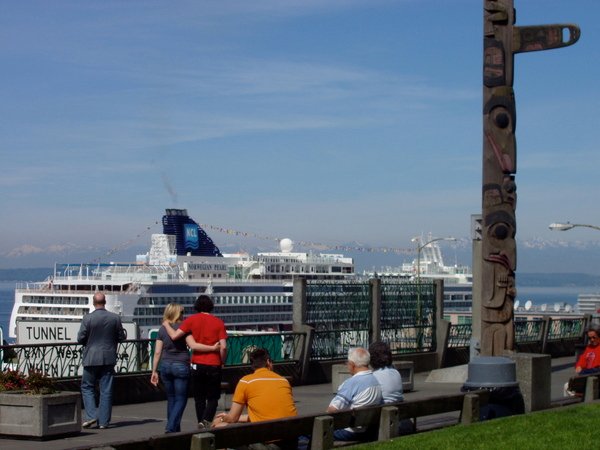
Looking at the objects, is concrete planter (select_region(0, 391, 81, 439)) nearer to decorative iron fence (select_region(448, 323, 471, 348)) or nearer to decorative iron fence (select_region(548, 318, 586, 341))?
decorative iron fence (select_region(448, 323, 471, 348))

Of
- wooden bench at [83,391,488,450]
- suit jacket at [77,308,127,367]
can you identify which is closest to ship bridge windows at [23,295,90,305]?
suit jacket at [77,308,127,367]

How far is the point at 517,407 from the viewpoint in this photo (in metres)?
15.0

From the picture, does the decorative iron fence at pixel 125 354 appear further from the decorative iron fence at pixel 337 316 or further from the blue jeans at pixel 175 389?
the blue jeans at pixel 175 389

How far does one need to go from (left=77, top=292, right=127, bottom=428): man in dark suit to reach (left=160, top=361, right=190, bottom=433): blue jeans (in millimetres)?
1175

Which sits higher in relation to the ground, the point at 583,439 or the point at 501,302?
the point at 501,302

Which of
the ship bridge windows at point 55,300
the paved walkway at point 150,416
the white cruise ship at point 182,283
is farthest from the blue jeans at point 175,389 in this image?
the ship bridge windows at point 55,300

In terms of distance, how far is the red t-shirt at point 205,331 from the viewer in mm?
14359

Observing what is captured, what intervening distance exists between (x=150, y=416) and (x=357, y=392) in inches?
230

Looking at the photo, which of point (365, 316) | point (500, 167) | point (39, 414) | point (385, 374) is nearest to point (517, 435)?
point (385, 374)

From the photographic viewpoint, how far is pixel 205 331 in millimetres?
14422

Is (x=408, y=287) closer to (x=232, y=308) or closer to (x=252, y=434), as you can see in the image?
(x=252, y=434)

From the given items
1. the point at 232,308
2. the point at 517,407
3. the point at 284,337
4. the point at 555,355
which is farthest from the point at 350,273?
the point at 517,407

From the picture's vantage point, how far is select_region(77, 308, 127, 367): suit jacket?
50.7ft

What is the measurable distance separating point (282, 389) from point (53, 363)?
759cm
